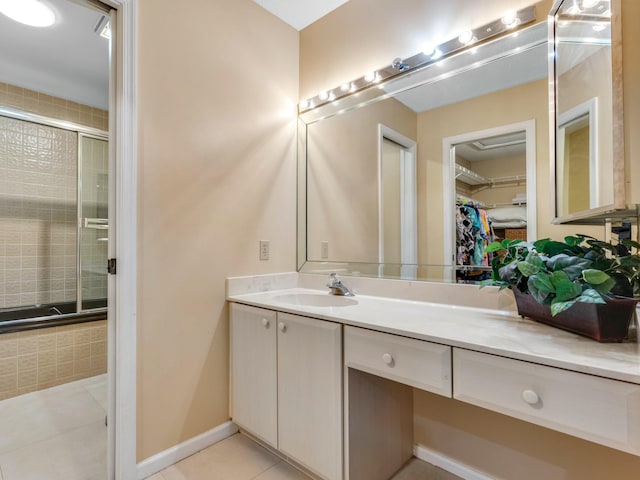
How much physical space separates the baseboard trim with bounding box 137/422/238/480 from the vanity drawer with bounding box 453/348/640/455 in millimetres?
1307

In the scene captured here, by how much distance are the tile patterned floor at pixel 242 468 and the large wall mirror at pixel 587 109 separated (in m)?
1.23

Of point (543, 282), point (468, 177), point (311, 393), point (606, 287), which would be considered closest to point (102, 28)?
point (468, 177)

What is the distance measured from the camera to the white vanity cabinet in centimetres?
124

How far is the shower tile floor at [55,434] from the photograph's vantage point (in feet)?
4.93

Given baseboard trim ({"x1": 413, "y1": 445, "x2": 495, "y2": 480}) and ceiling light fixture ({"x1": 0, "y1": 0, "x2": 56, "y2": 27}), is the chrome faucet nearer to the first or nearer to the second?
baseboard trim ({"x1": 413, "y1": 445, "x2": 495, "y2": 480})

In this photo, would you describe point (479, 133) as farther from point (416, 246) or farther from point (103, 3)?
point (103, 3)

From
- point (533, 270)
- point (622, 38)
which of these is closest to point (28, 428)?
point (533, 270)

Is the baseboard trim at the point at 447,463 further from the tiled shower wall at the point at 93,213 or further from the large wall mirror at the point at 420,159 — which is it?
the tiled shower wall at the point at 93,213

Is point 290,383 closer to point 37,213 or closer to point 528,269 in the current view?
point 528,269

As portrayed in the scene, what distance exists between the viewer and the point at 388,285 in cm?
169

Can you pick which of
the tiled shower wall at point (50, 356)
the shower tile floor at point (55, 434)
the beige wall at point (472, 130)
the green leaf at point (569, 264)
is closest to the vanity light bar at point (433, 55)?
the beige wall at point (472, 130)

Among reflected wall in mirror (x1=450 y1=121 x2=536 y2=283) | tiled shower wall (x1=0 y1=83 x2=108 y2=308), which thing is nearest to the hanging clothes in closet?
reflected wall in mirror (x1=450 y1=121 x2=536 y2=283)

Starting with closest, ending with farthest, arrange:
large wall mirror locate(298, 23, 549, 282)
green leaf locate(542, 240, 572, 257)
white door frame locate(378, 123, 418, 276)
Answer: green leaf locate(542, 240, 572, 257)
large wall mirror locate(298, 23, 549, 282)
white door frame locate(378, 123, 418, 276)

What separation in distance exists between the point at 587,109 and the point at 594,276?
0.56 meters
